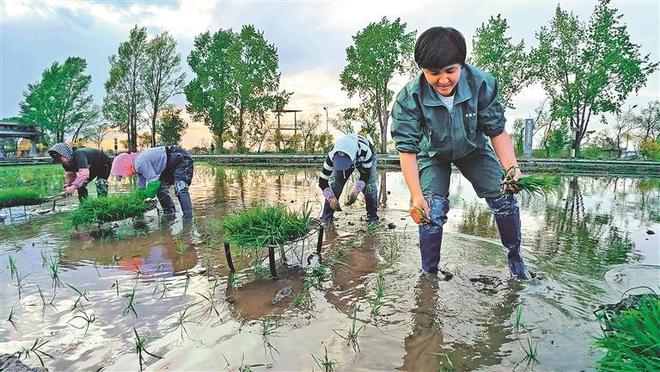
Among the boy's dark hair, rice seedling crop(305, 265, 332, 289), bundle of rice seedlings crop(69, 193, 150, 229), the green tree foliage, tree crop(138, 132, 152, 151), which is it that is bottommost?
rice seedling crop(305, 265, 332, 289)

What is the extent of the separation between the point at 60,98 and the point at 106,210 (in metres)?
43.7

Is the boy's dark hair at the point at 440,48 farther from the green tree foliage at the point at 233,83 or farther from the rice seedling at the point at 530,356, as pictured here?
the green tree foliage at the point at 233,83

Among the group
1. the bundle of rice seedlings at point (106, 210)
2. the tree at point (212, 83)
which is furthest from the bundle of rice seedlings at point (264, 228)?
the tree at point (212, 83)

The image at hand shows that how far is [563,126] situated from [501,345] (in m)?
31.0

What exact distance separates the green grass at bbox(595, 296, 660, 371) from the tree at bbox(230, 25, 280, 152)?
1351 inches

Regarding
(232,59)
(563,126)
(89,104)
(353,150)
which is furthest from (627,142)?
(89,104)

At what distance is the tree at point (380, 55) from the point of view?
99.6 ft

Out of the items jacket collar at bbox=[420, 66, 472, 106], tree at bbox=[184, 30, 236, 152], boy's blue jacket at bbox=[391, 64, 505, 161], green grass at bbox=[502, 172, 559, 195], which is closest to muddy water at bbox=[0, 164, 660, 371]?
green grass at bbox=[502, 172, 559, 195]

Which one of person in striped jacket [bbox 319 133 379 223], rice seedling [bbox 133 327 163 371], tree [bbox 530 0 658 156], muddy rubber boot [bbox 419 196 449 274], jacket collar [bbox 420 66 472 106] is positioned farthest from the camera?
tree [bbox 530 0 658 156]

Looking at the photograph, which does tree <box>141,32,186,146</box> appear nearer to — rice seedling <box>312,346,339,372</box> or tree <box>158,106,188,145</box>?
tree <box>158,106,188,145</box>

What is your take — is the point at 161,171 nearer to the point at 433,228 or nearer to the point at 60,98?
the point at 433,228

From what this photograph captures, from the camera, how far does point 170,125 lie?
39.8m

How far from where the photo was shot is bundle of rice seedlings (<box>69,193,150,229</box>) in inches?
232

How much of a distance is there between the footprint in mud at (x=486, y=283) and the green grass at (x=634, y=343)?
1.45 metres
